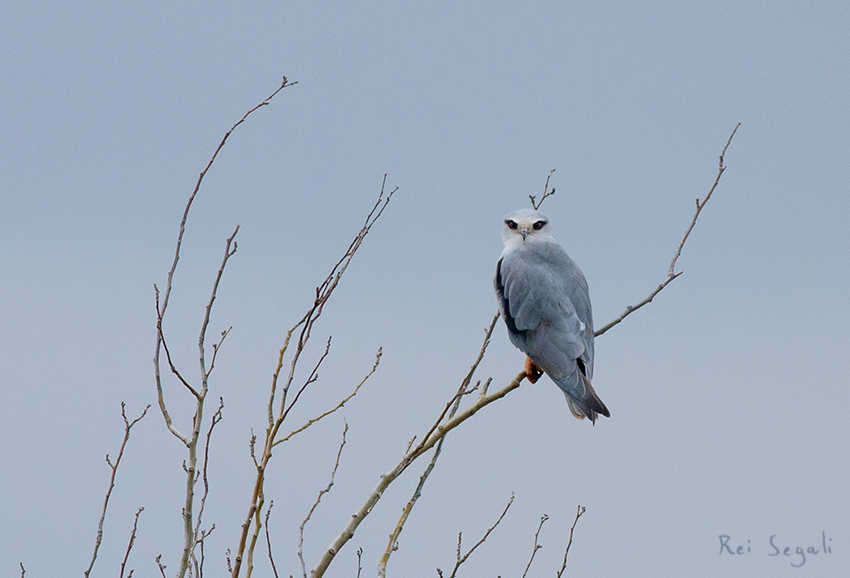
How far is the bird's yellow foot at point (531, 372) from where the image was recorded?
5.08 m

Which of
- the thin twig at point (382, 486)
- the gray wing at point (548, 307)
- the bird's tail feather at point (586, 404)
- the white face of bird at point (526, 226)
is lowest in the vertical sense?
the thin twig at point (382, 486)

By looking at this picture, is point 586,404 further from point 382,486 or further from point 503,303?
point 382,486

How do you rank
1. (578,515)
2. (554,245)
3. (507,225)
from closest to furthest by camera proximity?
(578,515)
(554,245)
(507,225)

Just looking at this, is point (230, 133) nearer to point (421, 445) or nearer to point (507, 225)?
point (421, 445)

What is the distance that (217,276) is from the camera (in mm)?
3092

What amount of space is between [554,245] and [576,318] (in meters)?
0.71

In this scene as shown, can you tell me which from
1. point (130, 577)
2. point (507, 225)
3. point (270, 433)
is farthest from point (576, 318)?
point (130, 577)

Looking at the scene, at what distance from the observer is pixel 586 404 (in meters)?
4.67

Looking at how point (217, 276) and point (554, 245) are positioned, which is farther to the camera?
point (554, 245)

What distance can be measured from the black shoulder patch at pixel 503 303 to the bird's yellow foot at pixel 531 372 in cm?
23

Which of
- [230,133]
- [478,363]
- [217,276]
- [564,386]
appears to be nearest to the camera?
[217,276]

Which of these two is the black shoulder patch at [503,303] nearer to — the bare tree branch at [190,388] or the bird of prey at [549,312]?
the bird of prey at [549,312]

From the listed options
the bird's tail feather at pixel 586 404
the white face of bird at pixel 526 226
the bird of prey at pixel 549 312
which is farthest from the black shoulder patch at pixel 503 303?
the bird's tail feather at pixel 586 404

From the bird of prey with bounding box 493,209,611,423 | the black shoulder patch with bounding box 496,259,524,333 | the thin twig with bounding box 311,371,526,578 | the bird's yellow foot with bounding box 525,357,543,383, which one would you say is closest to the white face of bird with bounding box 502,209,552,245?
the bird of prey with bounding box 493,209,611,423
